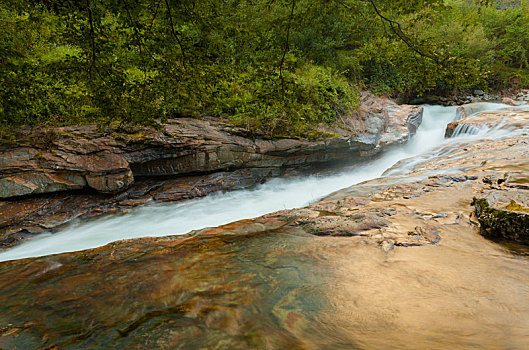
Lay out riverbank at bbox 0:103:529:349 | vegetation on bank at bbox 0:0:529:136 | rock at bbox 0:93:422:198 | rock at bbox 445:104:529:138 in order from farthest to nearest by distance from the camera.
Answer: rock at bbox 445:104:529:138
rock at bbox 0:93:422:198
vegetation on bank at bbox 0:0:529:136
riverbank at bbox 0:103:529:349

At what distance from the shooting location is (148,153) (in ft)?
21.9

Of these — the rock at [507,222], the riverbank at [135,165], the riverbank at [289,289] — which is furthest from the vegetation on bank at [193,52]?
the riverbank at [289,289]

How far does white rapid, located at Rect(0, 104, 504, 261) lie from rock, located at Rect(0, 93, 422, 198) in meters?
0.73

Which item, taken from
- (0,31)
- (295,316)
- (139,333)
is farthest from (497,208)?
(0,31)

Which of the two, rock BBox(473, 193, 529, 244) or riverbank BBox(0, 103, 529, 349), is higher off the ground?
rock BBox(473, 193, 529, 244)

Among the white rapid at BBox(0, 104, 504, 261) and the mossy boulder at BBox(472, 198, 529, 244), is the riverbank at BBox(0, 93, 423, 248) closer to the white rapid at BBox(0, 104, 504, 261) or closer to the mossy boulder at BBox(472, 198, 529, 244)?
the white rapid at BBox(0, 104, 504, 261)

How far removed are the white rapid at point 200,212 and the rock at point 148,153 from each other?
0.73 metres

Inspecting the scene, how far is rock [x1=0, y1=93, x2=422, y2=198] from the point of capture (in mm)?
5453

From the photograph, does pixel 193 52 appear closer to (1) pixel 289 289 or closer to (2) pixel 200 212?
(1) pixel 289 289

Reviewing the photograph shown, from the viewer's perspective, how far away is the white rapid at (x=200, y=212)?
5.29 m

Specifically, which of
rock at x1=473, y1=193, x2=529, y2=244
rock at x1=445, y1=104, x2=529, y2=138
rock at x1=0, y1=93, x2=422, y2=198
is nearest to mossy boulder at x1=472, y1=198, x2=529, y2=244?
rock at x1=473, y1=193, x2=529, y2=244

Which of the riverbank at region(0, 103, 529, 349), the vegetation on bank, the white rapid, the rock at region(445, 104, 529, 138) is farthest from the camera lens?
the rock at region(445, 104, 529, 138)

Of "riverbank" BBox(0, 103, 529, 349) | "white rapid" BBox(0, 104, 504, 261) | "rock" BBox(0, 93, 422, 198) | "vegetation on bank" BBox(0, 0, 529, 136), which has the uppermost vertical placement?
"vegetation on bank" BBox(0, 0, 529, 136)

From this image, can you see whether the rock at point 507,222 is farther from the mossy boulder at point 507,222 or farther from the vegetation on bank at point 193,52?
the vegetation on bank at point 193,52
